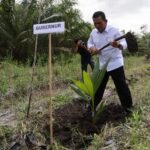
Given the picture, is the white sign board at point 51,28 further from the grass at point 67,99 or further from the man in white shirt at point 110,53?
the grass at point 67,99

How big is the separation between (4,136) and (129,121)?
1.65m

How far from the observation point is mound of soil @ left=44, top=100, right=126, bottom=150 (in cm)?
596

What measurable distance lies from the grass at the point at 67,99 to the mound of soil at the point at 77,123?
0.24 meters

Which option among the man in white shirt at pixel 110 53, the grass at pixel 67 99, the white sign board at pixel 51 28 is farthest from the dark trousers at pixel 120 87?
the white sign board at pixel 51 28

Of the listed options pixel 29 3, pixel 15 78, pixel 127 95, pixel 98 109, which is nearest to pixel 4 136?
pixel 98 109

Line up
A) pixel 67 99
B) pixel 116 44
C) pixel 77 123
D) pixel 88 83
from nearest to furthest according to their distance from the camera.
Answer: pixel 116 44 < pixel 88 83 < pixel 77 123 < pixel 67 99

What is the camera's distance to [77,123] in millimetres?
6418

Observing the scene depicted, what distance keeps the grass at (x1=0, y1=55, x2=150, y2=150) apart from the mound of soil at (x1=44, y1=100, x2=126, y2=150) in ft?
0.79

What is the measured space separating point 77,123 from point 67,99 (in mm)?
1150

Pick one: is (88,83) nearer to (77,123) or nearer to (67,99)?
(77,123)

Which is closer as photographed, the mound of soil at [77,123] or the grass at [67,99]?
the grass at [67,99]

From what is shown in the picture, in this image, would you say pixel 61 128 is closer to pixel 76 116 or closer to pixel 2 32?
pixel 76 116

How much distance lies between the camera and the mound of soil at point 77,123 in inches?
235

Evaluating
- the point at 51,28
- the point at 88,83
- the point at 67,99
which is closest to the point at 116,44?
the point at 88,83
